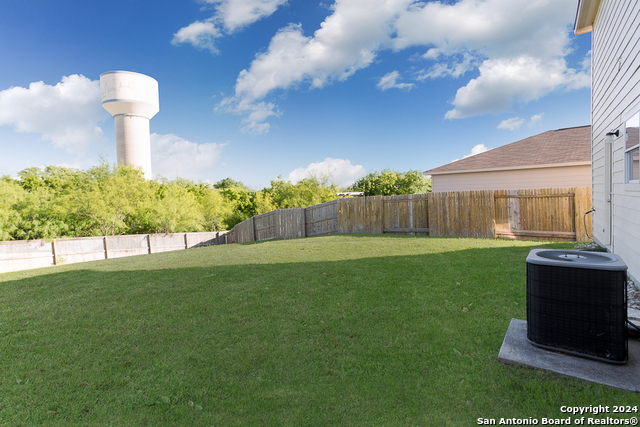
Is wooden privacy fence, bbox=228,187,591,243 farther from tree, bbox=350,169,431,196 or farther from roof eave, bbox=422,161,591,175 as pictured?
tree, bbox=350,169,431,196

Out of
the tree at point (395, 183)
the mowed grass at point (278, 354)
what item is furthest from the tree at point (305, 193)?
the mowed grass at point (278, 354)

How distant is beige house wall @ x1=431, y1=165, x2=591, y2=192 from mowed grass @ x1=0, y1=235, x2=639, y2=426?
407 inches

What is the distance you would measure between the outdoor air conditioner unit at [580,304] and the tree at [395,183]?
3184 centimetres

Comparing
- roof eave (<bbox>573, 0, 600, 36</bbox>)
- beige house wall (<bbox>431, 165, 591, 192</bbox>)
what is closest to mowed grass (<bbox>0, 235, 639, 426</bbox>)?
roof eave (<bbox>573, 0, 600, 36</bbox>)

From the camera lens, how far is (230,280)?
Result: 541 centimetres

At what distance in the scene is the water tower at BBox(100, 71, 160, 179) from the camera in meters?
26.8

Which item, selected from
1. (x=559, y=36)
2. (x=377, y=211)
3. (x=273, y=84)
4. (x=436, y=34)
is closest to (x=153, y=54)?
(x=273, y=84)

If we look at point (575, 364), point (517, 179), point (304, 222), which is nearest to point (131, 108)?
point (304, 222)

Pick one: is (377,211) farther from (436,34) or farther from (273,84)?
(273,84)

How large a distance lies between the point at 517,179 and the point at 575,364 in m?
13.8

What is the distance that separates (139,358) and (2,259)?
58.7ft

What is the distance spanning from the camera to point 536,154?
13805 mm

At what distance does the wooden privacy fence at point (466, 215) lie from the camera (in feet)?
31.3

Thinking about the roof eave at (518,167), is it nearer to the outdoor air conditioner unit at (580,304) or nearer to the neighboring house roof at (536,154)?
the neighboring house roof at (536,154)
